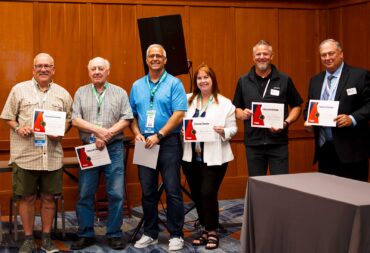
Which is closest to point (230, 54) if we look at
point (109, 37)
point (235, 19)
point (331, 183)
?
point (235, 19)

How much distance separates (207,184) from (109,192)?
0.85m

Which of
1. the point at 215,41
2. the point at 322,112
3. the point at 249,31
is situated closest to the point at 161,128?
the point at 322,112

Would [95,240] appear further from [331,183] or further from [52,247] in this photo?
[331,183]

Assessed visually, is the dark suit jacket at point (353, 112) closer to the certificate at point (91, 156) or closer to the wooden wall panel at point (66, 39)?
the certificate at point (91, 156)

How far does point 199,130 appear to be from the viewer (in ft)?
14.7

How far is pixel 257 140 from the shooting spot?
4.54 meters

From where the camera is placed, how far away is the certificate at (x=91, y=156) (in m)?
4.49

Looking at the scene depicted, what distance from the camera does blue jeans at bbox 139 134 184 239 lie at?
454 cm

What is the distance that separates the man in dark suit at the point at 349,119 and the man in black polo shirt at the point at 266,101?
340 mm

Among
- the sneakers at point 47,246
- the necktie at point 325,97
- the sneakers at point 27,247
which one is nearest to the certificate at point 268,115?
the necktie at point 325,97

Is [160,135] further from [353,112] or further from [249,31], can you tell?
[249,31]

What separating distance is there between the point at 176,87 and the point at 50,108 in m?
1.05

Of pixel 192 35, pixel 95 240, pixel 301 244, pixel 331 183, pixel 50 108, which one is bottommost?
pixel 95 240

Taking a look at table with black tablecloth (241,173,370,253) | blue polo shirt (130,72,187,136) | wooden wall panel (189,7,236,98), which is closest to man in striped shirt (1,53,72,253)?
blue polo shirt (130,72,187,136)
